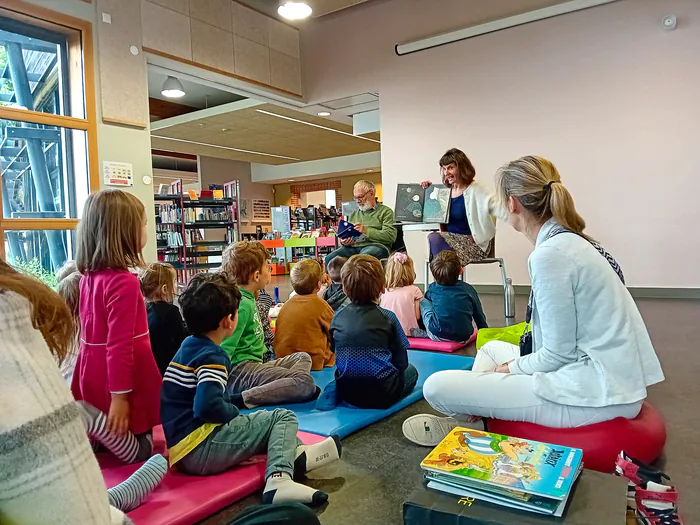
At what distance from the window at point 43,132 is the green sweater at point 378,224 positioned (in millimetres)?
2405

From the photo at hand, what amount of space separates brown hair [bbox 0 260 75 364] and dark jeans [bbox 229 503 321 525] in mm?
557

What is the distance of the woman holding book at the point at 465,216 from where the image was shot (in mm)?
4277

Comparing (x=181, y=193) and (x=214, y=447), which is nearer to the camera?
(x=214, y=447)

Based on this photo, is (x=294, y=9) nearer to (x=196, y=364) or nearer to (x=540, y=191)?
(x=540, y=191)

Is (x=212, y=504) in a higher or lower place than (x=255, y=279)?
lower

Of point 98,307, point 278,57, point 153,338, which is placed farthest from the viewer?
point 278,57

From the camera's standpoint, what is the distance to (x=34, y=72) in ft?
14.6

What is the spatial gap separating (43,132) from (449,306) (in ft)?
11.9

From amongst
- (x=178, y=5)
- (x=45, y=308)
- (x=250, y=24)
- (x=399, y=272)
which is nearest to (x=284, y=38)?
(x=250, y=24)

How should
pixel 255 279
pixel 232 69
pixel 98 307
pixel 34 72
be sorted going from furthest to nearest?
pixel 232 69 < pixel 34 72 < pixel 255 279 < pixel 98 307

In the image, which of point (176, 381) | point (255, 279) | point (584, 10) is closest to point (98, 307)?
point (176, 381)

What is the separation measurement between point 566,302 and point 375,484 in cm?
82

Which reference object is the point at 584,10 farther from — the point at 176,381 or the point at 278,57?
the point at 176,381

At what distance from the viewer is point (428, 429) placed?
1.98 metres
